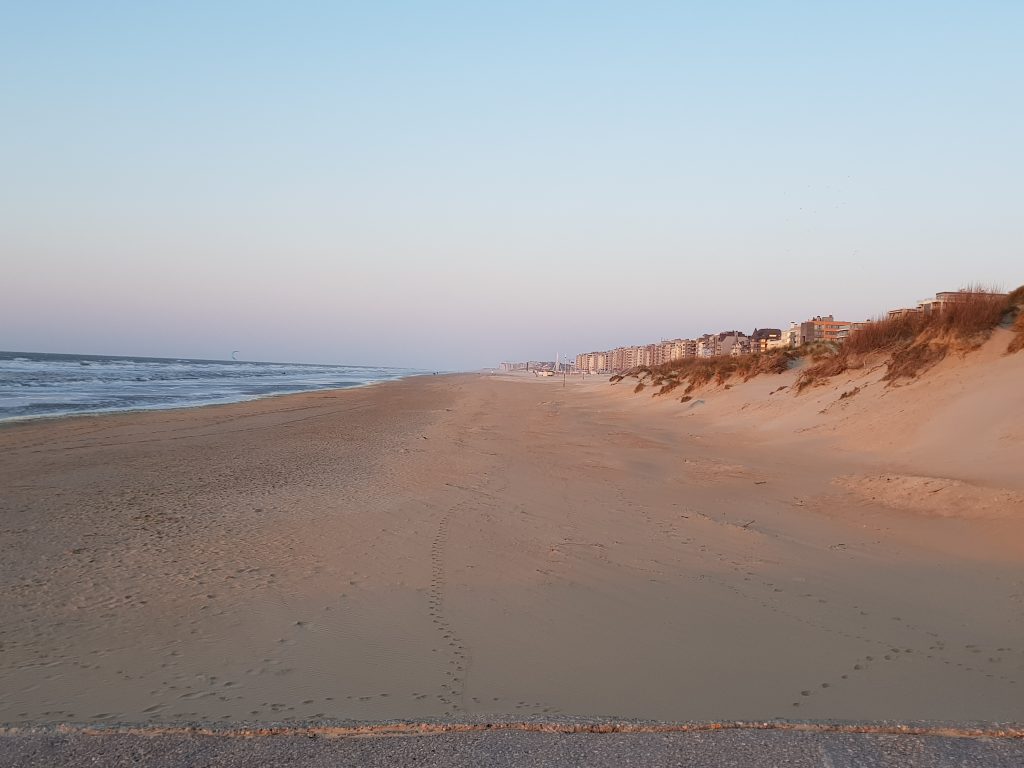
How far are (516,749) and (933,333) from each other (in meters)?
17.4

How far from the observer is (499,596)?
19.1ft

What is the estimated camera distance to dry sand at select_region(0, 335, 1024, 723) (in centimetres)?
396

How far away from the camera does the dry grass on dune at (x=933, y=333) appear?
49.8ft

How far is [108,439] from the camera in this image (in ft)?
55.1

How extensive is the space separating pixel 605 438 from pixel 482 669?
15.0 meters

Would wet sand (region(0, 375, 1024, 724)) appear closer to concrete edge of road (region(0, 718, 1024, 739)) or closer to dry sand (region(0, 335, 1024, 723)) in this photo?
dry sand (region(0, 335, 1024, 723))

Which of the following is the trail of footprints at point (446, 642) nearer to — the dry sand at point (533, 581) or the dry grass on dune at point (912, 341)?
the dry sand at point (533, 581)

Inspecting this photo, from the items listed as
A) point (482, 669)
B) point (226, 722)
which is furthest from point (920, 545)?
point (226, 722)

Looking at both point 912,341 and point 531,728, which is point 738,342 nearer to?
point 912,341

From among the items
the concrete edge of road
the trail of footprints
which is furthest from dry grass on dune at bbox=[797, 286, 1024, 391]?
the concrete edge of road

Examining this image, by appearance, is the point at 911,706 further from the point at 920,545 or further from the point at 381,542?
the point at 381,542

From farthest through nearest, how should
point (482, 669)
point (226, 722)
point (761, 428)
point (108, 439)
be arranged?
point (761, 428), point (108, 439), point (482, 669), point (226, 722)

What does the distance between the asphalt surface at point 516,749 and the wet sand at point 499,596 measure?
0.55 metres

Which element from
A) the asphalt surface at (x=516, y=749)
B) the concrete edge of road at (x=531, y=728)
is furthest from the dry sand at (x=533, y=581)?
the asphalt surface at (x=516, y=749)
